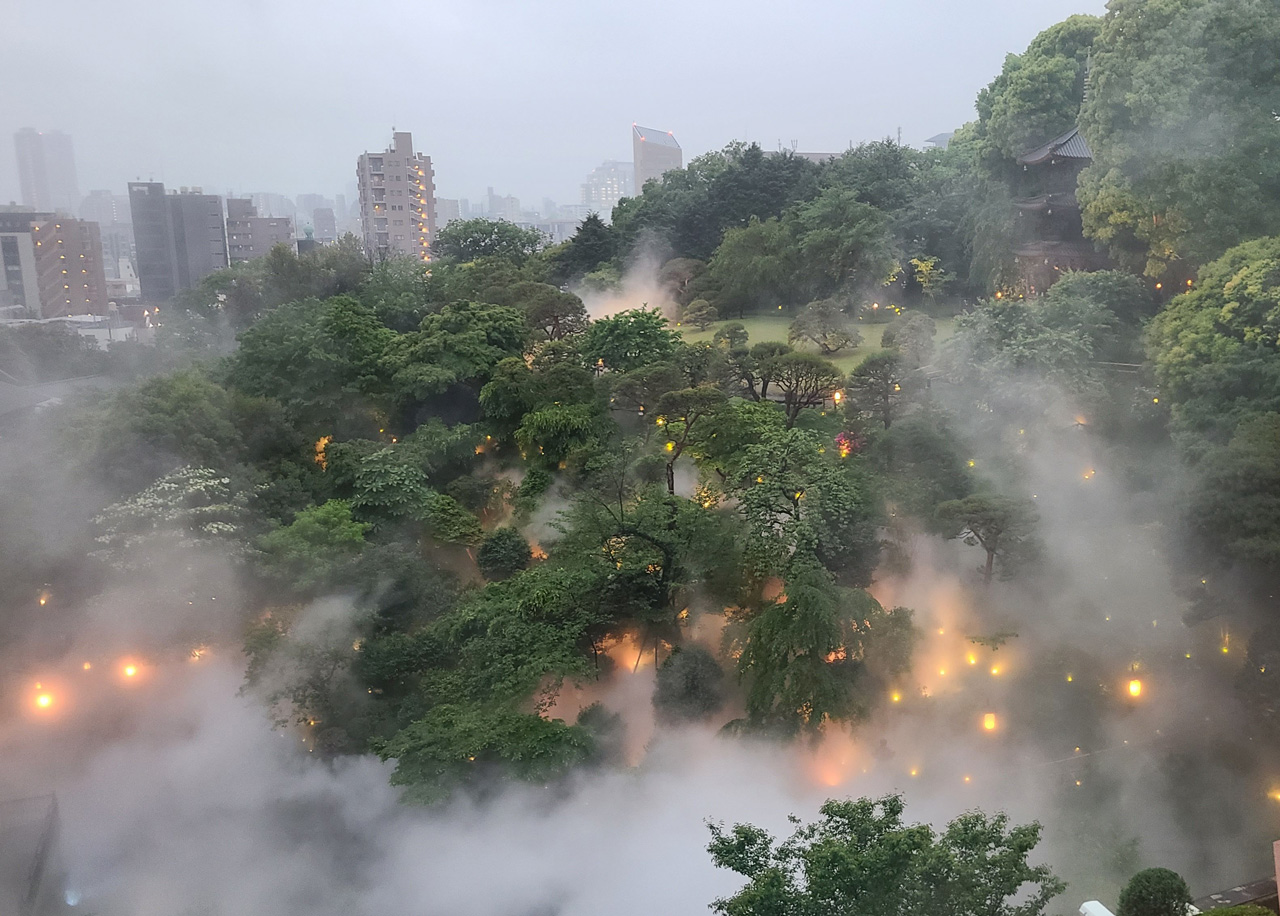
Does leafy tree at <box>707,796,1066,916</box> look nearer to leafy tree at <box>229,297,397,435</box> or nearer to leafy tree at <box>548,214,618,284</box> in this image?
leafy tree at <box>229,297,397,435</box>

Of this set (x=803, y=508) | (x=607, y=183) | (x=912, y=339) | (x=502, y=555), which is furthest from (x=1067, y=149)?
(x=607, y=183)

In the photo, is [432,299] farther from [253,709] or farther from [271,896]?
[271,896]

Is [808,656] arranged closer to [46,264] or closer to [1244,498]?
[1244,498]

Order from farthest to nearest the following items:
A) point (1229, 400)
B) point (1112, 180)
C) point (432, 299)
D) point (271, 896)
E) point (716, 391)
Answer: point (432, 299) → point (1112, 180) → point (716, 391) → point (1229, 400) → point (271, 896)

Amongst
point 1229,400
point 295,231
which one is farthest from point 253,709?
point 295,231

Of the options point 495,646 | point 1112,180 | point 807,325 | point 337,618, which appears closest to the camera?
point 495,646

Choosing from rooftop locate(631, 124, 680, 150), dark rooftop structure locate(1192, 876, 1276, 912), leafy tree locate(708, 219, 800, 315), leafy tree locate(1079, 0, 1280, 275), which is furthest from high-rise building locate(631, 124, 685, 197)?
dark rooftop structure locate(1192, 876, 1276, 912)
